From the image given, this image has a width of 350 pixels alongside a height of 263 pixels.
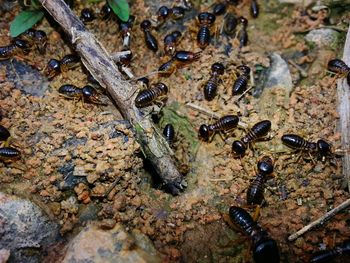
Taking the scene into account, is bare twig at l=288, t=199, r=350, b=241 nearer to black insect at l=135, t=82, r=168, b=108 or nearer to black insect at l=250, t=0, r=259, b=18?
black insect at l=135, t=82, r=168, b=108

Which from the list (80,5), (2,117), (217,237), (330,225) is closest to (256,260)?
(217,237)

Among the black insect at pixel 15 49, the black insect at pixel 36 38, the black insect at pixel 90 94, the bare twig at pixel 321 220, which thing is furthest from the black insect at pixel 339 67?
the black insect at pixel 15 49

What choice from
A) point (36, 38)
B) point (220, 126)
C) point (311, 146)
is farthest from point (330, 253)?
point (36, 38)

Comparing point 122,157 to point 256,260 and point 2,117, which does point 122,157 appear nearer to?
point 2,117

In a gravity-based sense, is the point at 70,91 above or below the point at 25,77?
below

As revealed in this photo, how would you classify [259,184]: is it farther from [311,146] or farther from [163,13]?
[163,13]

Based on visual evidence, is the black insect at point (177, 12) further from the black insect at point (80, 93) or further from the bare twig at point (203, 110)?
the black insect at point (80, 93)
